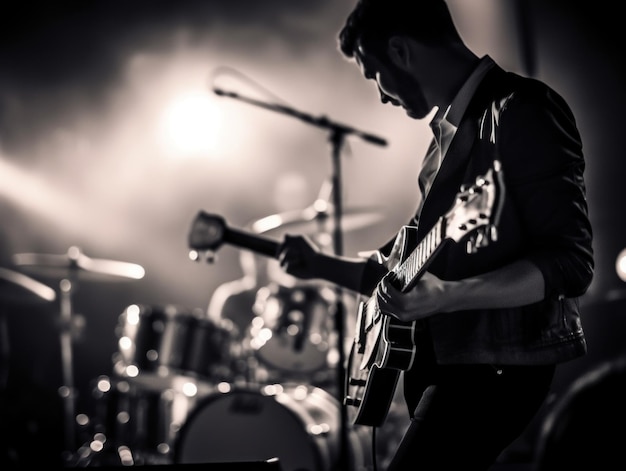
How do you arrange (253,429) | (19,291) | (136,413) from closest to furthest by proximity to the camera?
1. (253,429)
2. (19,291)
3. (136,413)

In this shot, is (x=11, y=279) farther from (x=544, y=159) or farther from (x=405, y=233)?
(x=544, y=159)

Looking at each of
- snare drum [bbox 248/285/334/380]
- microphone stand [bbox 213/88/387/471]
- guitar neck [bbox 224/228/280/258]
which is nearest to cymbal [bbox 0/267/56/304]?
snare drum [bbox 248/285/334/380]

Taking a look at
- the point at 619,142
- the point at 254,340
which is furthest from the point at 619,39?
the point at 254,340

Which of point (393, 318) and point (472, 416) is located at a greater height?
point (393, 318)

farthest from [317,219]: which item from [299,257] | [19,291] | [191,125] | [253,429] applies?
[299,257]

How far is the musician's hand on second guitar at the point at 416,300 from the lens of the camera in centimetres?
156

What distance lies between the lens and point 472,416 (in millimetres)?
1604

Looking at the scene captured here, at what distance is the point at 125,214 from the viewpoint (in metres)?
7.07

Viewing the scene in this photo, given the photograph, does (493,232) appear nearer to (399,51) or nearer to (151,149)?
(399,51)

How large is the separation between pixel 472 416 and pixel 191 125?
18.9 ft

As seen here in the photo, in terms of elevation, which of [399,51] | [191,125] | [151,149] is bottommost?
[399,51]

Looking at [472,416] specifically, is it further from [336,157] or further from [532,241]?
[336,157]

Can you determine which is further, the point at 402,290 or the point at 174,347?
the point at 174,347

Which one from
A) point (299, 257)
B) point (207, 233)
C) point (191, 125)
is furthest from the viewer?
point (191, 125)
